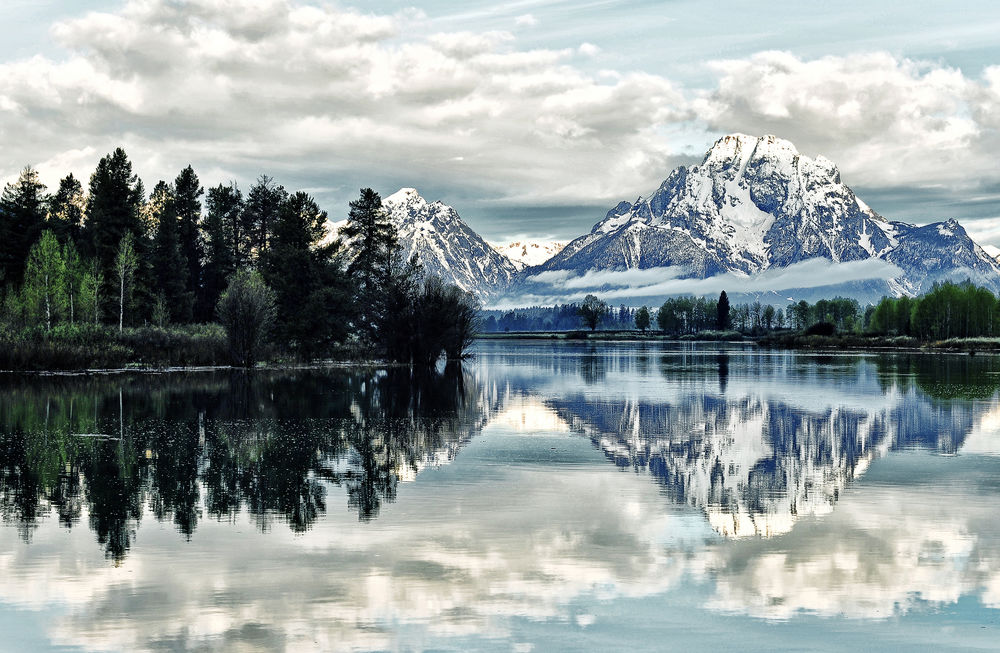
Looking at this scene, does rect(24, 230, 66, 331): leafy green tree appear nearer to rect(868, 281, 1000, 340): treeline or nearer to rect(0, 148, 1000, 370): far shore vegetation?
rect(0, 148, 1000, 370): far shore vegetation

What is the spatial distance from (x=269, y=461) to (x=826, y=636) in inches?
677

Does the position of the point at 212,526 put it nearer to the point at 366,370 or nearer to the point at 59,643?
the point at 59,643

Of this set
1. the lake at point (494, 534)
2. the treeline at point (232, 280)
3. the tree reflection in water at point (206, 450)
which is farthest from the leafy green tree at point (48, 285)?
the lake at point (494, 534)

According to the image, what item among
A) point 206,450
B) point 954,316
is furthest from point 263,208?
point 954,316

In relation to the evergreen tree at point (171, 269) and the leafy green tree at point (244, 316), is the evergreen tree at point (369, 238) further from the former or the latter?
the leafy green tree at point (244, 316)

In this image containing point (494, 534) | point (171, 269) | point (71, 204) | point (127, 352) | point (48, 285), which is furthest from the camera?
point (71, 204)

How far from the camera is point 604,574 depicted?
1505 cm

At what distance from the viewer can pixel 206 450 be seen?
28234mm

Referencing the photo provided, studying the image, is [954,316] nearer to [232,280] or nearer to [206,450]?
[232,280]

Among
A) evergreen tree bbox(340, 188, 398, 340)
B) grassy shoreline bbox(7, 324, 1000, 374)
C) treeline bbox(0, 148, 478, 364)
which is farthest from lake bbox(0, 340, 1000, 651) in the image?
evergreen tree bbox(340, 188, 398, 340)

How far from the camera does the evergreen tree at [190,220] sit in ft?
406

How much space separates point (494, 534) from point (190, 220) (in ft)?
380

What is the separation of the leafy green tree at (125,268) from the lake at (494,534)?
56.8m

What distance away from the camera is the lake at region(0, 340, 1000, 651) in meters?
12.4
